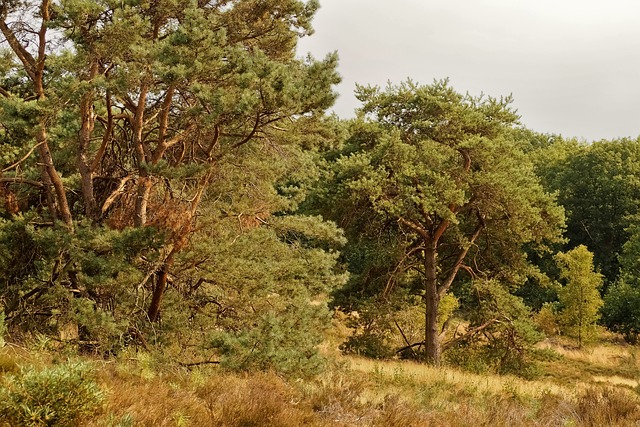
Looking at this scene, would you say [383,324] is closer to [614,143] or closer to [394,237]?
[394,237]

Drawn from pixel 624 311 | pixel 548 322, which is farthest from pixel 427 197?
pixel 624 311

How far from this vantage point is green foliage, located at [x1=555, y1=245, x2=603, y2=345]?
24391 mm

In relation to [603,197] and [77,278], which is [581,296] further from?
[77,278]

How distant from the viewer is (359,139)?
16328mm

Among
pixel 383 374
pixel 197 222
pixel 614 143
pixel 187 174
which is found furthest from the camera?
pixel 614 143

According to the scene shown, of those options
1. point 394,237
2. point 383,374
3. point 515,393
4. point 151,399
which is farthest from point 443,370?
point 151,399

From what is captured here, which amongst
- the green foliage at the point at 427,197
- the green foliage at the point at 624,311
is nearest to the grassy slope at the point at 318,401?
the green foliage at the point at 427,197

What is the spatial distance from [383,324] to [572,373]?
1006 cm

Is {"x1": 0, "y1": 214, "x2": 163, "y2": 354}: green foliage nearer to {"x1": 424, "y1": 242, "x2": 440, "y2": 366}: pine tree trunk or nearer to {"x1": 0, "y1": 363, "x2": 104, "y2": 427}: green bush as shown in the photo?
{"x1": 0, "y1": 363, "x2": 104, "y2": 427}: green bush

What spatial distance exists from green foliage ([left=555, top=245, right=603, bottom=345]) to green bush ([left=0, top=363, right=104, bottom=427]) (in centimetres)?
2479

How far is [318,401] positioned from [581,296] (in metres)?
21.9

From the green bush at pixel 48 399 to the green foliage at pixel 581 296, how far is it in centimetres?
2479

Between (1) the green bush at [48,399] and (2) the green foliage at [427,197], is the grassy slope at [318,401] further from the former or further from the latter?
(2) the green foliage at [427,197]

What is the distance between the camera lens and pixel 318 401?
6754 millimetres
